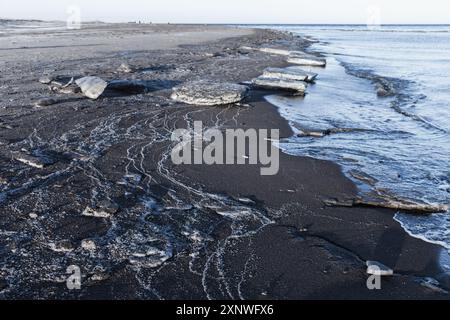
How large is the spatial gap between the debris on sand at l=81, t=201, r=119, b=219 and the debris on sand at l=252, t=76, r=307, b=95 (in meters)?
8.47

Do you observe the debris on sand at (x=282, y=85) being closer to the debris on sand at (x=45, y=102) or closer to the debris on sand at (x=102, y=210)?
the debris on sand at (x=45, y=102)

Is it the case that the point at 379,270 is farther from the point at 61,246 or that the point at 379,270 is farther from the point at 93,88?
the point at 93,88

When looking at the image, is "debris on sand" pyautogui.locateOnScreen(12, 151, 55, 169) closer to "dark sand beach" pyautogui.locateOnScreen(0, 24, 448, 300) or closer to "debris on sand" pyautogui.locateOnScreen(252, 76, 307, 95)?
"dark sand beach" pyautogui.locateOnScreen(0, 24, 448, 300)

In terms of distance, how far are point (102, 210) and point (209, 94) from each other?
5.86 metres

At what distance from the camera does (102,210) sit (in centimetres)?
459

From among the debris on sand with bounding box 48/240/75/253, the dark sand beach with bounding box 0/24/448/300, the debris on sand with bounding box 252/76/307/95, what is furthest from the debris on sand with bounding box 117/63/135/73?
the debris on sand with bounding box 48/240/75/253

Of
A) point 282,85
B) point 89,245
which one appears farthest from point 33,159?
point 282,85

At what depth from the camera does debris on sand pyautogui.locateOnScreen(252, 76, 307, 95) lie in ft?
40.3

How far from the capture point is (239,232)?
4.32 meters

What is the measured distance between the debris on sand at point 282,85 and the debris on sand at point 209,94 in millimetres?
1959

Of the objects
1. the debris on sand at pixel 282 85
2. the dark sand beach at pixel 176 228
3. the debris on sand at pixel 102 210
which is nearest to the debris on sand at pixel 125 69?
the debris on sand at pixel 282 85

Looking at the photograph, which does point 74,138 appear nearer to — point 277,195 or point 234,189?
point 234,189

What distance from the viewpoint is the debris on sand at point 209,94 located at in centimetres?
990
